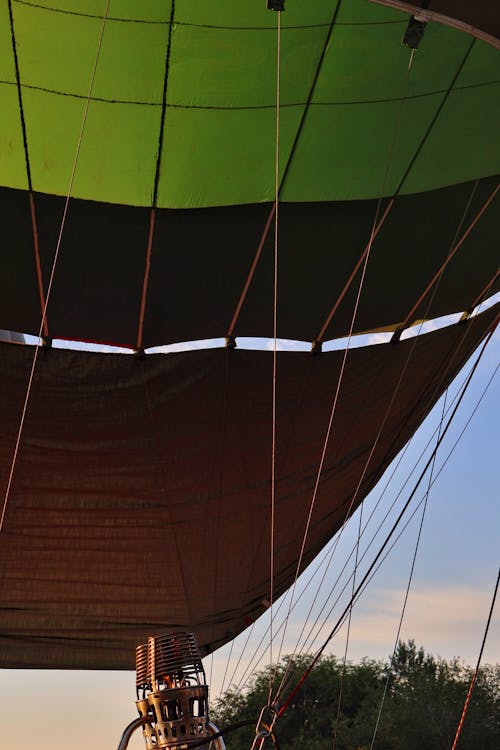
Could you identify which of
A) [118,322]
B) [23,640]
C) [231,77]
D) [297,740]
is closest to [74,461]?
[118,322]

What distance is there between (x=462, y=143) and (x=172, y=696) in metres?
4.44

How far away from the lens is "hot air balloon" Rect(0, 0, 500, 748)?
19.8 ft

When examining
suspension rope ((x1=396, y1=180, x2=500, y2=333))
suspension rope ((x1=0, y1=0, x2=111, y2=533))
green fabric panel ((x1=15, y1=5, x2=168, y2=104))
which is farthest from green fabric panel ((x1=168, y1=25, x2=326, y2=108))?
suspension rope ((x1=396, y1=180, x2=500, y2=333))

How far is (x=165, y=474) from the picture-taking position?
322 inches

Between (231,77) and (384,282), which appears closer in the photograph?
(231,77)

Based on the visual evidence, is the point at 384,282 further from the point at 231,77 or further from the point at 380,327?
the point at 231,77

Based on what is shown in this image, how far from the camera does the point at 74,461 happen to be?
7.87m

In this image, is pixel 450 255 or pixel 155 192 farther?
pixel 450 255

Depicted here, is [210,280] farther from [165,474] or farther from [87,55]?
[87,55]

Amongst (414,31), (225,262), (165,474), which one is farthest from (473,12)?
(165,474)

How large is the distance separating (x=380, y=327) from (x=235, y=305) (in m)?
1.30

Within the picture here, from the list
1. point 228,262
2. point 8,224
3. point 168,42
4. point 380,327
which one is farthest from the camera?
point 380,327

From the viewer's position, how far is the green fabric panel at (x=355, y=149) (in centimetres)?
648

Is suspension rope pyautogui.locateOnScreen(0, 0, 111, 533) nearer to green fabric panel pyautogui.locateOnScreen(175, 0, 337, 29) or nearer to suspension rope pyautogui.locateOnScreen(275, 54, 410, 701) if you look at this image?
green fabric panel pyautogui.locateOnScreen(175, 0, 337, 29)
